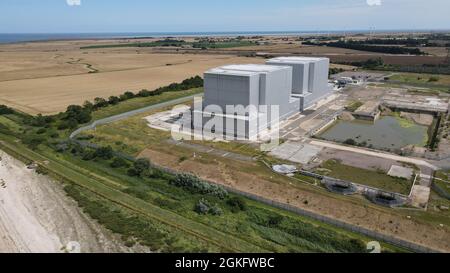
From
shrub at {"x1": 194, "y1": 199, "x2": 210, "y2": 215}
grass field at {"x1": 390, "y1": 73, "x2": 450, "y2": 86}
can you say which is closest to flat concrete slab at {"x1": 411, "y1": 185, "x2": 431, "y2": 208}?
shrub at {"x1": 194, "y1": 199, "x2": 210, "y2": 215}

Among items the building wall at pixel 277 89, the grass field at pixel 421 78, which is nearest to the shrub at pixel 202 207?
the building wall at pixel 277 89

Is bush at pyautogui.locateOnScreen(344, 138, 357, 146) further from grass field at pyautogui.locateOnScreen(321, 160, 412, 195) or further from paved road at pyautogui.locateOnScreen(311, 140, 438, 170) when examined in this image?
grass field at pyautogui.locateOnScreen(321, 160, 412, 195)

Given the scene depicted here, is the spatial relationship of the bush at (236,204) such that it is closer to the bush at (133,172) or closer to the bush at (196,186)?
the bush at (196,186)

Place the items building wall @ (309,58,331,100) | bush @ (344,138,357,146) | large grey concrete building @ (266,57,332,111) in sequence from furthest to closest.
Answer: building wall @ (309,58,331,100) < large grey concrete building @ (266,57,332,111) < bush @ (344,138,357,146)

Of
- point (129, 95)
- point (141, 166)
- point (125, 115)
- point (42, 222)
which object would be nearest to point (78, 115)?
point (125, 115)

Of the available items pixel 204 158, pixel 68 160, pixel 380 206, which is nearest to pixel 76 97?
pixel 68 160

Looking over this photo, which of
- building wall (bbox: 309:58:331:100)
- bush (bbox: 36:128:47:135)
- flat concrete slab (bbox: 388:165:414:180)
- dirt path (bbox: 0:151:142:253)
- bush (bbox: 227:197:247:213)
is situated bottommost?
dirt path (bbox: 0:151:142:253)

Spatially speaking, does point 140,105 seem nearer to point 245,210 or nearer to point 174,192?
point 174,192
